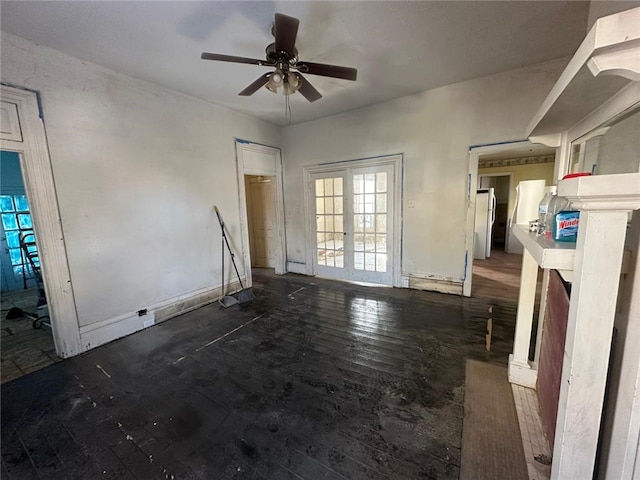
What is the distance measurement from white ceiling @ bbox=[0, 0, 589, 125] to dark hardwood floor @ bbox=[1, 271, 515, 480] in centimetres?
287

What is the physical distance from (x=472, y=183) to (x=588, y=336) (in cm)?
313

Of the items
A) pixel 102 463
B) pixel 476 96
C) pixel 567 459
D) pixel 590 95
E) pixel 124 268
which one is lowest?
pixel 102 463

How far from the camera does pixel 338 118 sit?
4285 millimetres

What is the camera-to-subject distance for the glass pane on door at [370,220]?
13.6 feet

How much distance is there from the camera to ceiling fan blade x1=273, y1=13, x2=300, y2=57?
1.69 meters

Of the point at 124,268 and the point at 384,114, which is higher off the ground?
the point at 384,114

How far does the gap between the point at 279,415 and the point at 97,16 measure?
10.6ft

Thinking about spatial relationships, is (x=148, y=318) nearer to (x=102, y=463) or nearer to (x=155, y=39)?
(x=102, y=463)

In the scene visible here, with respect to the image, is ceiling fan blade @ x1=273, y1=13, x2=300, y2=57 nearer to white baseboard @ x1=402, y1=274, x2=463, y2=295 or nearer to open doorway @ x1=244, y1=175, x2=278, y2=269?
white baseboard @ x1=402, y1=274, x2=463, y2=295

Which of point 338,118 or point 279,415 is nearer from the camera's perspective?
point 279,415

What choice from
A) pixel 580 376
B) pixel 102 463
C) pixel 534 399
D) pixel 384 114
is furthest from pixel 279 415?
pixel 384 114

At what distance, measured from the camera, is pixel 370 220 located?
4262 millimetres

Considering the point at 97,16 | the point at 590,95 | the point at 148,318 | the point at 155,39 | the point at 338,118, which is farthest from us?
the point at 338,118

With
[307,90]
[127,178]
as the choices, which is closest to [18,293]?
[127,178]
